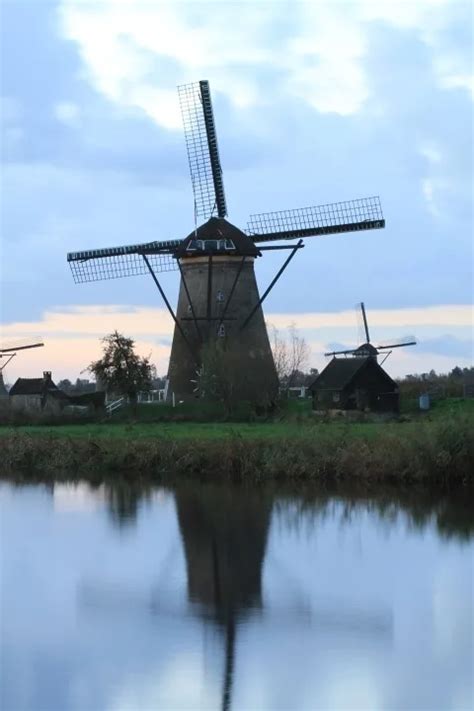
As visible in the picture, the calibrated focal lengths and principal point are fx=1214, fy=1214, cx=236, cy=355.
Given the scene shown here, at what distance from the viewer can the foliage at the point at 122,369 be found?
109 feet

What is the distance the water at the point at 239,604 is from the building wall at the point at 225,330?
12.6 m

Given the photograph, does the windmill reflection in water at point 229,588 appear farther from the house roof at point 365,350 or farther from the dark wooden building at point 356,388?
the house roof at point 365,350

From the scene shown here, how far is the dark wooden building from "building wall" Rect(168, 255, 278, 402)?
5.16 feet

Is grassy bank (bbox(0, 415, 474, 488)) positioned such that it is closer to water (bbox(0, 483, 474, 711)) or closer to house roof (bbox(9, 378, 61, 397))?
water (bbox(0, 483, 474, 711))

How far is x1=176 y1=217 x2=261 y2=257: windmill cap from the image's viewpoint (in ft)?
102

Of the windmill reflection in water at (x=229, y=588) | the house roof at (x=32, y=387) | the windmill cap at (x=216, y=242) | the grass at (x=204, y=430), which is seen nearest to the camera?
the windmill reflection in water at (x=229, y=588)

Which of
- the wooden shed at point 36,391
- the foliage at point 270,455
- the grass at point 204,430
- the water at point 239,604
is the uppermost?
the wooden shed at point 36,391

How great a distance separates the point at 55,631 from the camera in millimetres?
10719

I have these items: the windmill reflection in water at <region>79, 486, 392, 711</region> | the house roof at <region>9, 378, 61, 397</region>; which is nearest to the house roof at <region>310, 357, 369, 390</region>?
the house roof at <region>9, 378, 61, 397</region>

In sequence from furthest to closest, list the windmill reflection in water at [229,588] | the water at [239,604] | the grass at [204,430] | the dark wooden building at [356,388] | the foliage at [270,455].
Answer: the dark wooden building at [356,388]
the grass at [204,430]
the foliage at [270,455]
the windmill reflection in water at [229,588]
the water at [239,604]

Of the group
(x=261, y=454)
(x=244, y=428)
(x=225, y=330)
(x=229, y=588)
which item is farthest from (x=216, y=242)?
(x=229, y=588)

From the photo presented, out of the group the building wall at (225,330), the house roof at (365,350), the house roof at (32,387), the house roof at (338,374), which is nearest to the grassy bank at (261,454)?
the building wall at (225,330)

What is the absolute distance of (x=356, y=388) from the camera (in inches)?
1293

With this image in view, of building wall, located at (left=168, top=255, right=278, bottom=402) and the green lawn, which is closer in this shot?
the green lawn
